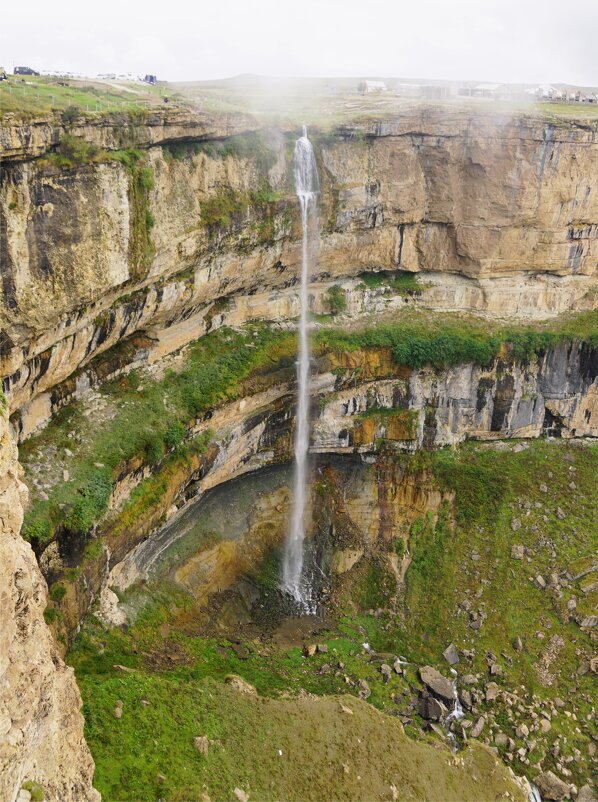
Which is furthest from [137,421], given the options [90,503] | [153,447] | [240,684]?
[240,684]

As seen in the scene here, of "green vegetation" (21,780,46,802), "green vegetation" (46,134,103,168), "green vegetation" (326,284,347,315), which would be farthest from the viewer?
"green vegetation" (326,284,347,315)

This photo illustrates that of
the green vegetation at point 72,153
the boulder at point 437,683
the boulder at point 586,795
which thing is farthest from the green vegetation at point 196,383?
the boulder at point 586,795

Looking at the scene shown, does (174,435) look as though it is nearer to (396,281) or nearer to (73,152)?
(73,152)

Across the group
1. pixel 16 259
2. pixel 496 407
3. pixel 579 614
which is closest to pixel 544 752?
pixel 579 614

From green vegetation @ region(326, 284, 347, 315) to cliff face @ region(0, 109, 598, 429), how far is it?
528 mm

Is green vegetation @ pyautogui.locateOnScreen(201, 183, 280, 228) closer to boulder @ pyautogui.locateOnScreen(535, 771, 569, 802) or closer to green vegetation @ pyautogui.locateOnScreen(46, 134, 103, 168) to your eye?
green vegetation @ pyautogui.locateOnScreen(46, 134, 103, 168)

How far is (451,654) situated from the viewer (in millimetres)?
23703

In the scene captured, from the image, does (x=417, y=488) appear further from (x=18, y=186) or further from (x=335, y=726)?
(x=18, y=186)

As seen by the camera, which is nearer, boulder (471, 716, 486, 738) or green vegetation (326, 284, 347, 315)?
boulder (471, 716, 486, 738)

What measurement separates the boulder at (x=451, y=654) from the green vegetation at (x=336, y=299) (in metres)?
14.5

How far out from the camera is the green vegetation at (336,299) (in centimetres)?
2925

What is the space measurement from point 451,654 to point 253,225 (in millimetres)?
17295

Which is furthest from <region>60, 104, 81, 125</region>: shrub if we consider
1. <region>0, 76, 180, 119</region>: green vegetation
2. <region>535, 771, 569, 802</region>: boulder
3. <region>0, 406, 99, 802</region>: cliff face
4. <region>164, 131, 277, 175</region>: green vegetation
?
<region>535, 771, 569, 802</region>: boulder

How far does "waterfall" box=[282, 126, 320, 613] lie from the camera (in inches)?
1045
